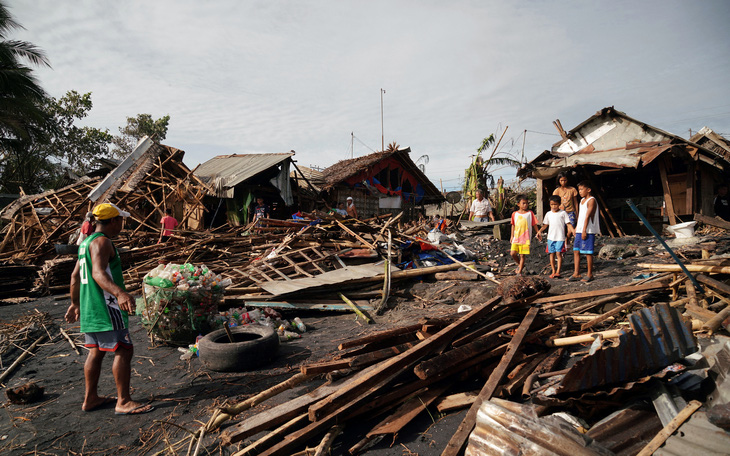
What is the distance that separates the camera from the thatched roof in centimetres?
1691

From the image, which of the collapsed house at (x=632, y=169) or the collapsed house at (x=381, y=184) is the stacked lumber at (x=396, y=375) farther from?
the collapsed house at (x=381, y=184)

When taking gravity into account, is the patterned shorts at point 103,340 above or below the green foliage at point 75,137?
below

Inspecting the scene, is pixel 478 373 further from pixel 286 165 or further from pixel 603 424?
pixel 286 165

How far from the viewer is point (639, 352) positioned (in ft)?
9.31

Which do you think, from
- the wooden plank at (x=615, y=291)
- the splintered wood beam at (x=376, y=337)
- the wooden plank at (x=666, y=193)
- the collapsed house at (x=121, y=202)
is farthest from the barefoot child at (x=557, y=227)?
the collapsed house at (x=121, y=202)

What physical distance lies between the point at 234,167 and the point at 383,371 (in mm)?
14664

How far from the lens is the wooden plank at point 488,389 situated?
2.51m

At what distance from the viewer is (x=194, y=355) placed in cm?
500

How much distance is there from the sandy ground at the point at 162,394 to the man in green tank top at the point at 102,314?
0.60 ft

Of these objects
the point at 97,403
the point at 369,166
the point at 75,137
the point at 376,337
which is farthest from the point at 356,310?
the point at 75,137

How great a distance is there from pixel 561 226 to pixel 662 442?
5.54 metres

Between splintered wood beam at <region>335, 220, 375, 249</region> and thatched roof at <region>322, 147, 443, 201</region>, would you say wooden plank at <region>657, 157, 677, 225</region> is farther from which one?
thatched roof at <region>322, 147, 443, 201</region>

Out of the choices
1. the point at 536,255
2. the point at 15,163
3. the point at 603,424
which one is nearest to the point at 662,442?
the point at 603,424

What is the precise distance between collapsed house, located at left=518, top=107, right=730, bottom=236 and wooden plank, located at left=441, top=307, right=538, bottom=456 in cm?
961
